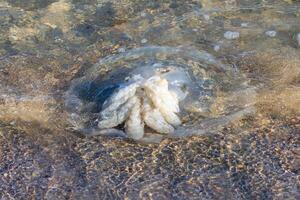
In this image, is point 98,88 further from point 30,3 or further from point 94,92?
point 30,3

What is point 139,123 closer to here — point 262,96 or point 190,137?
point 190,137

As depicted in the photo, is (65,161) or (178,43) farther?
(178,43)

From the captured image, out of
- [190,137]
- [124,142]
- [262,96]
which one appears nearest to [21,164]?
[124,142]

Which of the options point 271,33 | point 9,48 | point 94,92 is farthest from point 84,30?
point 271,33

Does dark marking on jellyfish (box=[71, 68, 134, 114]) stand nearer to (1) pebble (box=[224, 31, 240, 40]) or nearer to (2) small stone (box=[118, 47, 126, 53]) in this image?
(2) small stone (box=[118, 47, 126, 53])

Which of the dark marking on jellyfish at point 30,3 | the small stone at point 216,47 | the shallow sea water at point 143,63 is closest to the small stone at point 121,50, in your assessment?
the shallow sea water at point 143,63

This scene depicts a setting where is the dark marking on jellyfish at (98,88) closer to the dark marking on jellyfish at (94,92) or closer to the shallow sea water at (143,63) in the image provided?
the dark marking on jellyfish at (94,92)
